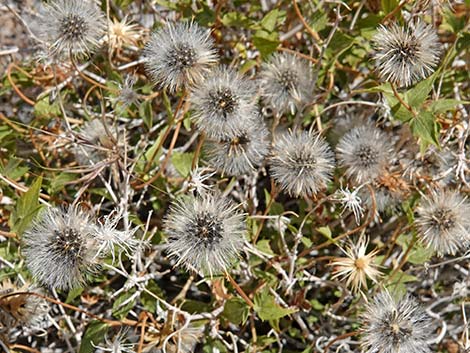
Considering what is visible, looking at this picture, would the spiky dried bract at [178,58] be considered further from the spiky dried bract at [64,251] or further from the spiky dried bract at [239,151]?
the spiky dried bract at [64,251]

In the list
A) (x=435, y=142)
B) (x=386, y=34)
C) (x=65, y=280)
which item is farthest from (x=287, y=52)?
(x=65, y=280)

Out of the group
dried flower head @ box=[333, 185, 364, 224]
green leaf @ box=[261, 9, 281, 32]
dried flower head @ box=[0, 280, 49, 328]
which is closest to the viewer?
dried flower head @ box=[333, 185, 364, 224]

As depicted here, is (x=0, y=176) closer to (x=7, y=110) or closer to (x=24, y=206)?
(x=24, y=206)

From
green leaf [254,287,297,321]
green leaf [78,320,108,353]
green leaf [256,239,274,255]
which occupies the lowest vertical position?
green leaf [78,320,108,353]

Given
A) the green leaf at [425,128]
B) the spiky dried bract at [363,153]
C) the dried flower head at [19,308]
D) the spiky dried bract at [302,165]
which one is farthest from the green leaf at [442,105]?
the dried flower head at [19,308]

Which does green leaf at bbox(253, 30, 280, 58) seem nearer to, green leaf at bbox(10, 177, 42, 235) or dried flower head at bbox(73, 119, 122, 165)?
dried flower head at bbox(73, 119, 122, 165)

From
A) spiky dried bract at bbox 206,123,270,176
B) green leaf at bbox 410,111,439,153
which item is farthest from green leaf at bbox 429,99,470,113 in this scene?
spiky dried bract at bbox 206,123,270,176
